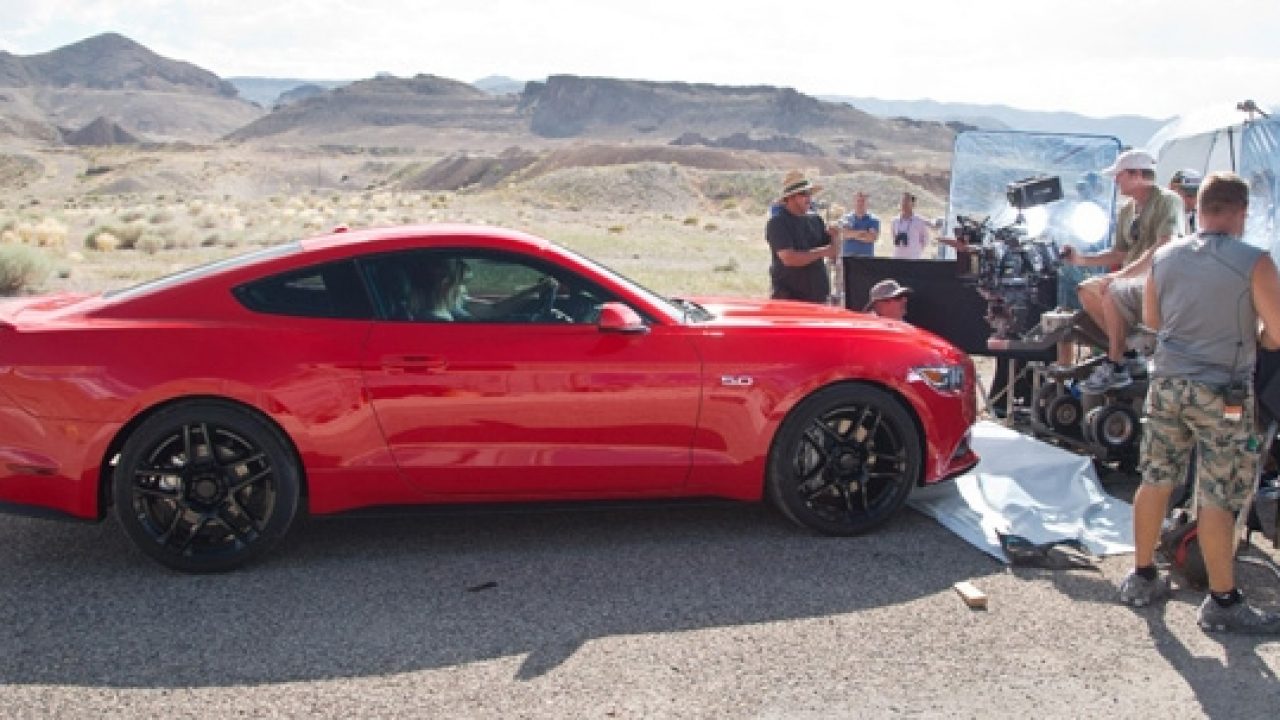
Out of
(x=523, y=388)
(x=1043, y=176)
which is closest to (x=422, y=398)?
(x=523, y=388)

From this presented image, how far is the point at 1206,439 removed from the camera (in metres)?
4.90

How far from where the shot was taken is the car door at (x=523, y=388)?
5.45m

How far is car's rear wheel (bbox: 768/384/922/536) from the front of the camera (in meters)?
5.82

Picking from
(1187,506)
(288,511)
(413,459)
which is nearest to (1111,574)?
(1187,506)

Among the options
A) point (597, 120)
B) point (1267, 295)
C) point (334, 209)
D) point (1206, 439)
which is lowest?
point (334, 209)

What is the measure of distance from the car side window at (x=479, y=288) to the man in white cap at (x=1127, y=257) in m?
3.10

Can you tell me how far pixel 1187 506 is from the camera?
616 centimetres

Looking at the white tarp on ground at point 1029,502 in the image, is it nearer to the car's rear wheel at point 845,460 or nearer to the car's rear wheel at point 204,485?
the car's rear wheel at point 845,460

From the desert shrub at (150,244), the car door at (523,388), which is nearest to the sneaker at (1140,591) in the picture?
the car door at (523,388)

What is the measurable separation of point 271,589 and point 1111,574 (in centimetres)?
372

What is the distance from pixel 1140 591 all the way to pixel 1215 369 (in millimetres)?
1002

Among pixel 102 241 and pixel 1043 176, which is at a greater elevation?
pixel 1043 176

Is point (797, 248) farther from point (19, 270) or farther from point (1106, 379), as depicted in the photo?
point (19, 270)

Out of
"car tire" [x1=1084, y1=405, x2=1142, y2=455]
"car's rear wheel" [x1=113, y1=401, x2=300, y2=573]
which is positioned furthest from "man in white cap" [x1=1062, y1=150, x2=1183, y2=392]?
"car's rear wheel" [x1=113, y1=401, x2=300, y2=573]
